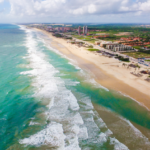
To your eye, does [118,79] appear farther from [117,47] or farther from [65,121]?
[117,47]

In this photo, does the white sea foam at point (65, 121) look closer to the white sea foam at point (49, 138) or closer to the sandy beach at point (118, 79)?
the white sea foam at point (49, 138)

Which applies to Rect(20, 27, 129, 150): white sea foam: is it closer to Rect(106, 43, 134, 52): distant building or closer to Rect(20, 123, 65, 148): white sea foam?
Rect(20, 123, 65, 148): white sea foam

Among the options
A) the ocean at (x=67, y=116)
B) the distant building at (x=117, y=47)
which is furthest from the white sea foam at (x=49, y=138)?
the distant building at (x=117, y=47)

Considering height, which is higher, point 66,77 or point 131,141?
point 66,77

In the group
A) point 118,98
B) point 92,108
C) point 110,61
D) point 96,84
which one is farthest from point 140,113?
point 110,61

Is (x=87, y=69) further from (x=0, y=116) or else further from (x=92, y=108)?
(x=0, y=116)

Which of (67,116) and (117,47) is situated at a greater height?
(117,47)

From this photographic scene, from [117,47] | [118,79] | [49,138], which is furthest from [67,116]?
[117,47]

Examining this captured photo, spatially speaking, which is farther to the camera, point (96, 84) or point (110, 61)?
point (110, 61)
